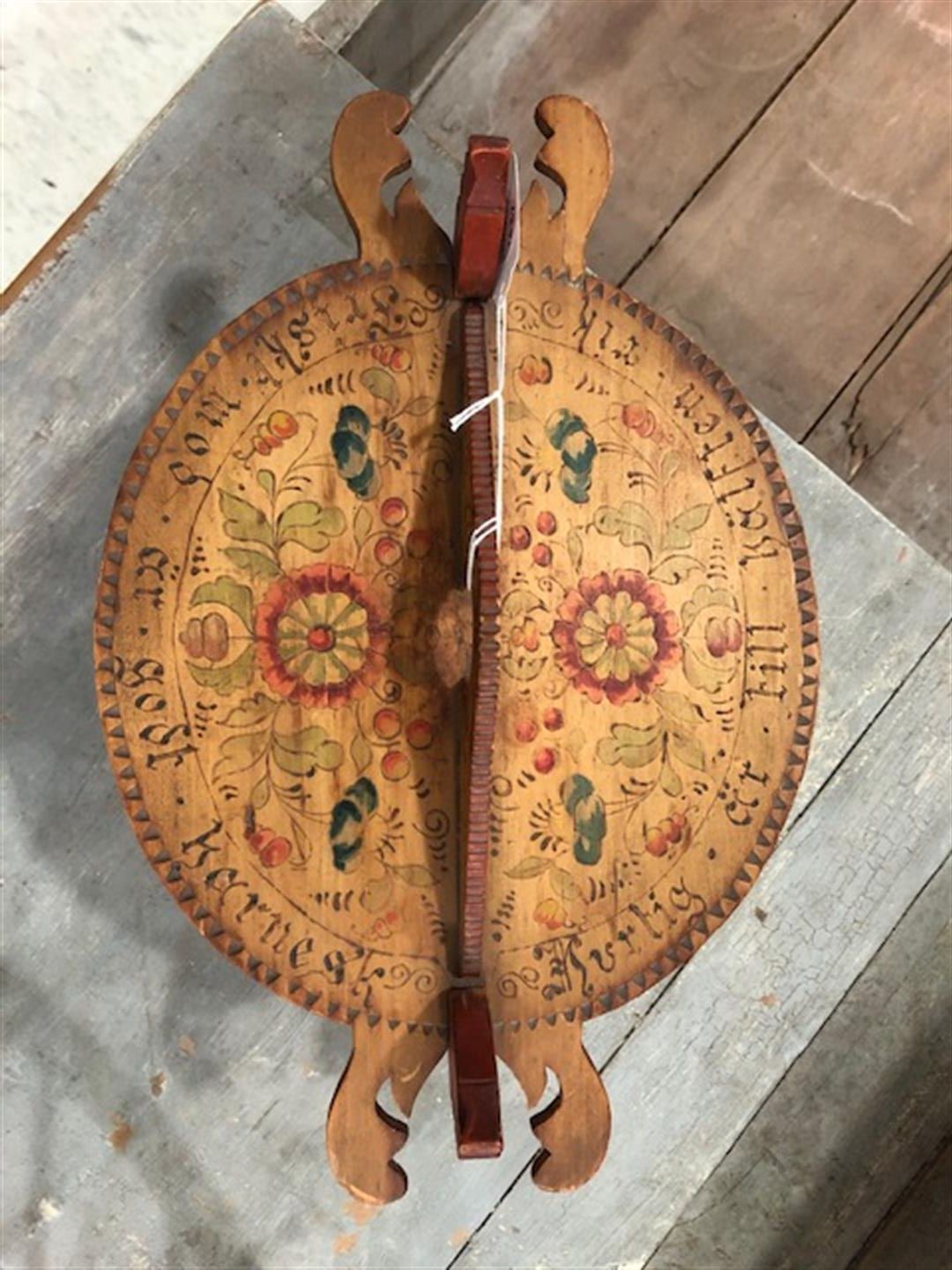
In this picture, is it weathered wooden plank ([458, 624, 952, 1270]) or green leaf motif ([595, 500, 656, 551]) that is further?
weathered wooden plank ([458, 624, 952, 1270])

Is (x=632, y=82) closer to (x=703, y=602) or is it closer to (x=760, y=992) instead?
(x=703, y=602)

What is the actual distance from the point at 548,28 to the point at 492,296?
935mm

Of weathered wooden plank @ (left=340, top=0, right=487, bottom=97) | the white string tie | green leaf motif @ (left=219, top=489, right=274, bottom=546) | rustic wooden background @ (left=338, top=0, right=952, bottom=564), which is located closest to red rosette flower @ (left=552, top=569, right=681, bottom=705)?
the white string tie

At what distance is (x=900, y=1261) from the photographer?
1826 millimetres

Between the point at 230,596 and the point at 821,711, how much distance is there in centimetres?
107

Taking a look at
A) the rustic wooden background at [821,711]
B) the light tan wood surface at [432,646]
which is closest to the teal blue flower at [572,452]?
the light tan wood surface at [432,646]

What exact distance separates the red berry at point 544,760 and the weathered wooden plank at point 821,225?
98cm

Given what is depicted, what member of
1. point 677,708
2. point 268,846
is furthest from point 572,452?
point 268,846

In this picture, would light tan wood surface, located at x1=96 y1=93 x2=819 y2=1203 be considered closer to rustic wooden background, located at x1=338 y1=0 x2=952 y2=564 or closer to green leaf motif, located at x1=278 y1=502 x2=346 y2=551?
green leaf motif, located at x1=278 y1=502 x2=346 y2=551

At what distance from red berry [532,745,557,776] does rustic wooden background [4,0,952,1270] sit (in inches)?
27.0

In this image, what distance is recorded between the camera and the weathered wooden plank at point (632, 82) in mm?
1897

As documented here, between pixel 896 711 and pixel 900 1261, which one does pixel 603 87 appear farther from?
pixel 900 1261

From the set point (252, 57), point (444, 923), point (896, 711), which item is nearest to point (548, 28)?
point (252, 57)

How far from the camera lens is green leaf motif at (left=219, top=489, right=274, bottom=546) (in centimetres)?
119
